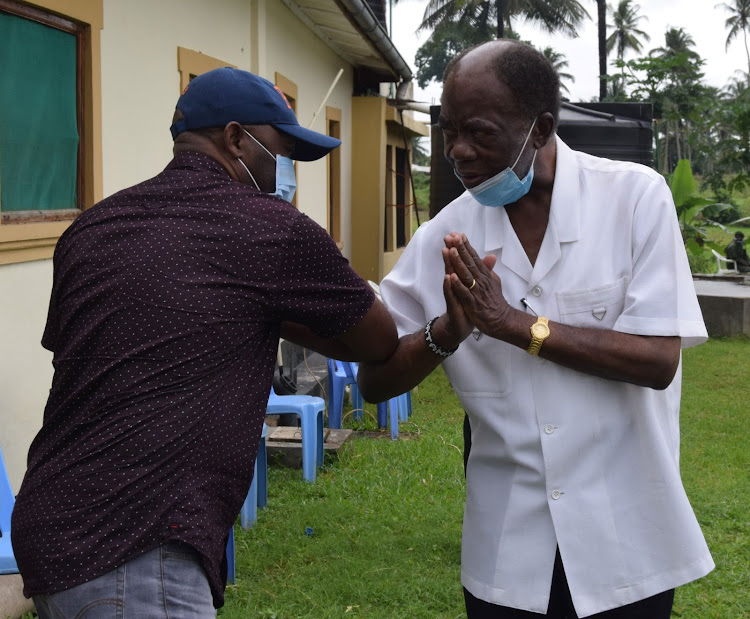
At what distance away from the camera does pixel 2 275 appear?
4191 mm

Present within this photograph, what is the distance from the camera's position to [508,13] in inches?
1656

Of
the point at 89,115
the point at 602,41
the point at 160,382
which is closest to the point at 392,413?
the point at 89,115

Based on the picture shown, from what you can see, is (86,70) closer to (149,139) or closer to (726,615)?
(149,139)

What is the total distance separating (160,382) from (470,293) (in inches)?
28.7

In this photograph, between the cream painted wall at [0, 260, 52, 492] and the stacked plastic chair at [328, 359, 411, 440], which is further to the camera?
the stacked plastic chair at [328, 359, 411, 440]

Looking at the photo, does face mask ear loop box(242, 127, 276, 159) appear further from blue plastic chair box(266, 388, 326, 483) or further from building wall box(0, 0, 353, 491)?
blue plastic chair box(266, 388, 326, 483)

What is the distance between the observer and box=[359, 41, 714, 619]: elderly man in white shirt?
213 centimetres

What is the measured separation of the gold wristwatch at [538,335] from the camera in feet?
6.91

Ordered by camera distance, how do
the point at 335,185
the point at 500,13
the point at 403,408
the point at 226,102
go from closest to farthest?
1. the point at 226,102
2. the point at 403,408
3. the point at 335,185
4. the point at 500,13

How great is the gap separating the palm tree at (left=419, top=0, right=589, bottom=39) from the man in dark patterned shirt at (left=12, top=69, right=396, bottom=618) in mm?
40357

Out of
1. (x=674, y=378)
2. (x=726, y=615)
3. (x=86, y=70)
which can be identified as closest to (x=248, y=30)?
(x=86, y=70)

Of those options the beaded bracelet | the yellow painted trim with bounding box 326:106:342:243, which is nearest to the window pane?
the beaded bracelet

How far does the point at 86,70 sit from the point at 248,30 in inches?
131

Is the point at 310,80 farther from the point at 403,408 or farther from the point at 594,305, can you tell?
the point at 594,305
